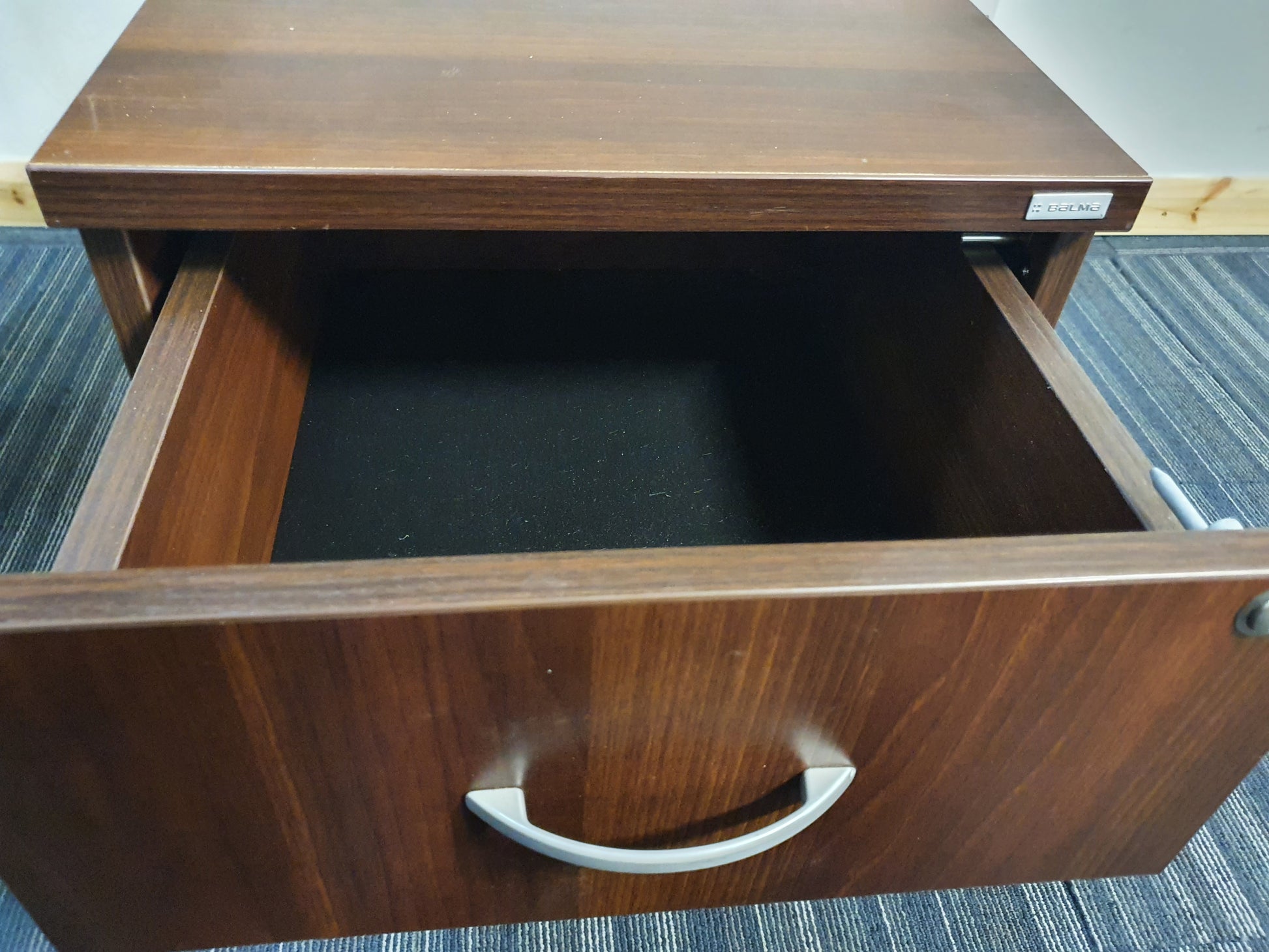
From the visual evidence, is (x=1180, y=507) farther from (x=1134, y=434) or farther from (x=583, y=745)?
(x=1134, y=434)

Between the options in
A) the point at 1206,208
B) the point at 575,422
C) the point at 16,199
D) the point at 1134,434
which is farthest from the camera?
the point at 1206,208

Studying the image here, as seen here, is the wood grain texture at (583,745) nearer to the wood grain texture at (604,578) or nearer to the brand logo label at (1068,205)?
the wood grain texture at (604,578)

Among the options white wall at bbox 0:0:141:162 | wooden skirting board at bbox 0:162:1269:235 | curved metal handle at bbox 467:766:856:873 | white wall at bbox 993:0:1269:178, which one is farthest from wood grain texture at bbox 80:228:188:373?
wooden skirting board at bbox 0:162:1269:235

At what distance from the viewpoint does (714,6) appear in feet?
1.94

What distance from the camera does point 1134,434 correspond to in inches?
37.8

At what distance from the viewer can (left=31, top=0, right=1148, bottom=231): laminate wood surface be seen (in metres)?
0.41

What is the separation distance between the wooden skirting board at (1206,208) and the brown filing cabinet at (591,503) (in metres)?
0.82

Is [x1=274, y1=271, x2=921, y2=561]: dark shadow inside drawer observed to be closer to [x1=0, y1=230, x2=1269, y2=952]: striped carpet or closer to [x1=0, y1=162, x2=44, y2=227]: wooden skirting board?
[x1=0, y1=230, x2=1269, y2=952]: striped carpet

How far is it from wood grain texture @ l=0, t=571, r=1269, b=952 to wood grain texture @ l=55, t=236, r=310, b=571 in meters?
0.08

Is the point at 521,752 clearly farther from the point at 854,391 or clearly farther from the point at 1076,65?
the point at 1076,65

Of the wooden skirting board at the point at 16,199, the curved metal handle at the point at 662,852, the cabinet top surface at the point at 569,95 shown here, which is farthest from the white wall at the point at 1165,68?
the wooden skirting board at the point at 16,199

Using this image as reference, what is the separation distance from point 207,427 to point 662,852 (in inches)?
10.8

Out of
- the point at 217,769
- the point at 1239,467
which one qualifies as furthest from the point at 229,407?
the point at 1239,467

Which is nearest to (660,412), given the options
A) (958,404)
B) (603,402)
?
(603,402)
